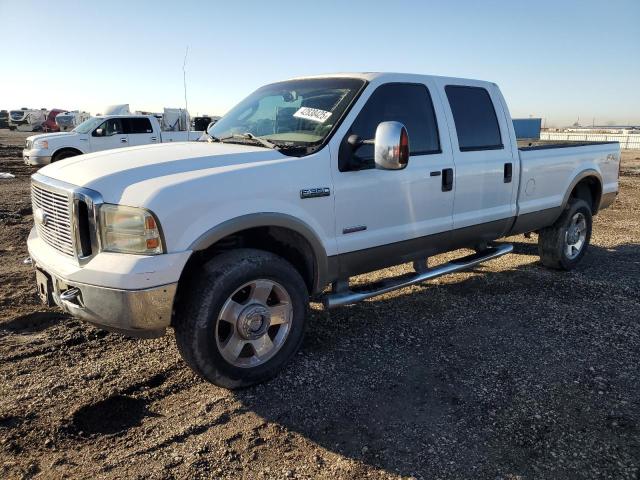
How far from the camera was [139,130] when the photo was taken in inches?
604

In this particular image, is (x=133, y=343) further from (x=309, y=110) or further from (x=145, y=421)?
(x=309, y=110)


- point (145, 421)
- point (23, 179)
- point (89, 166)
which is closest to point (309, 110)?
point (89, 166)

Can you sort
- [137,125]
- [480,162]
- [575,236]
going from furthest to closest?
[137,125] → [575,236] → [480,162]

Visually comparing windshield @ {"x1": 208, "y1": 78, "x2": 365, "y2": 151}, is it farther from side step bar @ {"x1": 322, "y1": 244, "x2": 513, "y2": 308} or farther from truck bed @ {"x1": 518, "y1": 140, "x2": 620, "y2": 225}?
truck bed @ {"x1": 518, "y1": 140, "x2": 620, "y2": 225}

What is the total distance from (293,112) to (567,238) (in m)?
3.81

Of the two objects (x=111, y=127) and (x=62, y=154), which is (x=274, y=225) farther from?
(x=62, y=154)

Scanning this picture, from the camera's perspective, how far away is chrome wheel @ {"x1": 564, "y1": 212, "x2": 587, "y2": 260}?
19.2 feet

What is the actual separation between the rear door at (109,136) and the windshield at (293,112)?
11935 millimetres

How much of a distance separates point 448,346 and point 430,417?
1.03 meters

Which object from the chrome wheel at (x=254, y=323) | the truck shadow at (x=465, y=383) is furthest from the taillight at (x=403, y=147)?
the truck shadow at (x=465, y=383)

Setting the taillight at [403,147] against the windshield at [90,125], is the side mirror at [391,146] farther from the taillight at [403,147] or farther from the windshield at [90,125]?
the windshield at [90,125]

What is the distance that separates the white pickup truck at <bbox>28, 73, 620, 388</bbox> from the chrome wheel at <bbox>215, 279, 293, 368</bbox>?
0.03 feet

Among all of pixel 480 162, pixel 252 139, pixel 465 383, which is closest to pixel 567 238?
pixel 480 162

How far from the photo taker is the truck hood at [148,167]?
2.76 meters
